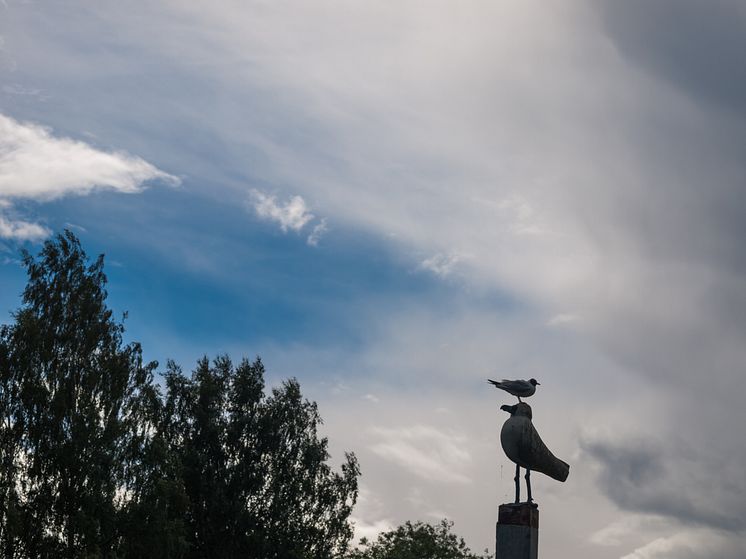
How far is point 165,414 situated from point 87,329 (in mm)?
9621

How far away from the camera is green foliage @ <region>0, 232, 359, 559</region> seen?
1471 inches

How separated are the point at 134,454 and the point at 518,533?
24859mm

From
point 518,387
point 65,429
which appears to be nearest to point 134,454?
point 65,429

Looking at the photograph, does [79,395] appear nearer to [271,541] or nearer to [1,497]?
[1,497]

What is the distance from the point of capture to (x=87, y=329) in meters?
41.5

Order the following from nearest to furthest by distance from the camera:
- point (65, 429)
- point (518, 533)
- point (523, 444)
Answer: point (518, 533) → point (523, 444) → point (65, 429)

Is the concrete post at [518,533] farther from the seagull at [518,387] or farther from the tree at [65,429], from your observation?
the tree at [65,429]

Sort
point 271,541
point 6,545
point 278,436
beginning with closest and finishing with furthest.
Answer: point 6,545 < point 271,541 < point 278,436

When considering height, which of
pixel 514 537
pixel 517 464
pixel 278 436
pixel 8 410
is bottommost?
pixel 514 537

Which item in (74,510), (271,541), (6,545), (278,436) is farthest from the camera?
(278,436)

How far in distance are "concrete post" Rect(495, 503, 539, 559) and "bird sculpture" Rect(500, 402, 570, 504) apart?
484mm

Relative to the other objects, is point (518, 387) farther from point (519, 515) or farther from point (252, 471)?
point (252, 471)

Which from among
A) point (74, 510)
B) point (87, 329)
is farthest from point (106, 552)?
point (87, 329)

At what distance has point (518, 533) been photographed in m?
20.0
